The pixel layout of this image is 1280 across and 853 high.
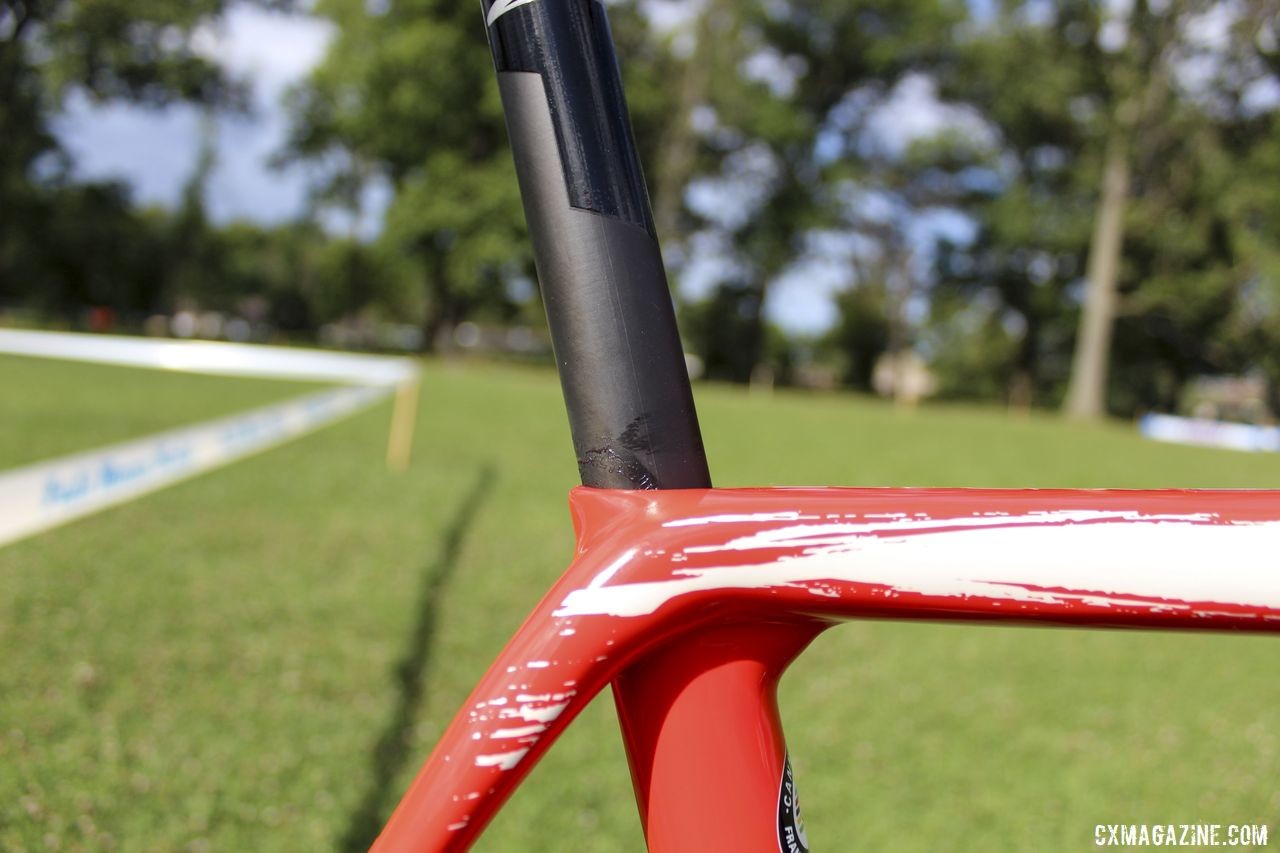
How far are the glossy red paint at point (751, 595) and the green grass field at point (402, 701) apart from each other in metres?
2.45

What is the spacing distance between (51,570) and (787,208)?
35.3 meters

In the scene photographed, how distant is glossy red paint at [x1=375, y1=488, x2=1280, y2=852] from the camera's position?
23.0 inches

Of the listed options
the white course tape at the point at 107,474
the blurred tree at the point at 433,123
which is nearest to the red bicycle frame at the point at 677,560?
the white course tape at the point at 107,474

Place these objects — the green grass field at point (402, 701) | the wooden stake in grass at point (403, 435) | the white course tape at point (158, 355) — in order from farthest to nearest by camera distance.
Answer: the wooden stake in grass at point (403, 435) → the white course tape at point (158, 355) → the green grass field at point (402, 701)

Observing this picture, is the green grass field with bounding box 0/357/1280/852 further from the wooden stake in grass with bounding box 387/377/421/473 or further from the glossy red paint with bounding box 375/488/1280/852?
the glossy red paint with bounding box 375/488/1280/852

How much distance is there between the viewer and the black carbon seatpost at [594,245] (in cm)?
65

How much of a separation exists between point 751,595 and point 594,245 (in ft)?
0.79

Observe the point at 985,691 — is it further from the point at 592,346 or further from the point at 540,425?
the point at 540,425

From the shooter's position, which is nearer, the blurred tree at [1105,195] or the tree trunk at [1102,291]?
the blurred tree at [1105,195]

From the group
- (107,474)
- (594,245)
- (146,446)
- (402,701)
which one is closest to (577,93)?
(594,245)

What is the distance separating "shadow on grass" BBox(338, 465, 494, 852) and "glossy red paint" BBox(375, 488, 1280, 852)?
2.45 m

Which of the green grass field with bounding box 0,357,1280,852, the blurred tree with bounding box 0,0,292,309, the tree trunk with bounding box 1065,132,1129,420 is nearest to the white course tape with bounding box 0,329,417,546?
the green grass field with bounding box 0,357,1280,852

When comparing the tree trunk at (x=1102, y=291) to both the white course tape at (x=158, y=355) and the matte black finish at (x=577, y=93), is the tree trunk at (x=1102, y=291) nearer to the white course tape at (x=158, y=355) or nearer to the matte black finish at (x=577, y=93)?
the white course tape at (x=158, y=355)

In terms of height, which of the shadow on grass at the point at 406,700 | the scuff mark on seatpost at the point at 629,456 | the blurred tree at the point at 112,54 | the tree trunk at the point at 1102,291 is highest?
the blurred tree at the point at 112,54
